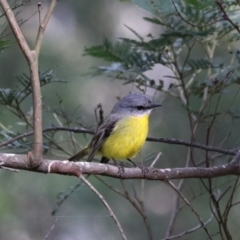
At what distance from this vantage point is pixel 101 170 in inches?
89.4

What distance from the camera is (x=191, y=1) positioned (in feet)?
9.98

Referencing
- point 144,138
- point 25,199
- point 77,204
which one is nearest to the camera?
point 144,138

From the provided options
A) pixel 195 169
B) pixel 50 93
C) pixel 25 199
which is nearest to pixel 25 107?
pixel 50 93

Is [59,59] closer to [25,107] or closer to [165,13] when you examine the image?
[25,107]

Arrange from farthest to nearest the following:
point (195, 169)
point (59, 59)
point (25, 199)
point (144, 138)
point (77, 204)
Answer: point (59, 59) → point (25, 199) → point (77, 204) → point (144, 138) → point (195, 169)

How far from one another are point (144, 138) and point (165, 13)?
0.71 m

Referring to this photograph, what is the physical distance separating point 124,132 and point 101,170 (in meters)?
1.09

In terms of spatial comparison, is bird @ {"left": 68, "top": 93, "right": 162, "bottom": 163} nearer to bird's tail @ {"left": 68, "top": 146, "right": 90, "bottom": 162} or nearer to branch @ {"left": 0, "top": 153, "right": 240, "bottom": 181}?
bird's tail @ {"left": 68, "top": 146, "right": 90, "bottom": 162}

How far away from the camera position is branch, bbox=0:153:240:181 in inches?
79.8

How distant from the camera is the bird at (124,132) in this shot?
3.27m

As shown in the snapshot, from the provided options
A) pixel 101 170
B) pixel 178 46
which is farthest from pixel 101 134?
pixel 101 170


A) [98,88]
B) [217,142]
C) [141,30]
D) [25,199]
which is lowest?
[25,199]

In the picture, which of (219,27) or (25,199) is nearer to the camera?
(219,27)

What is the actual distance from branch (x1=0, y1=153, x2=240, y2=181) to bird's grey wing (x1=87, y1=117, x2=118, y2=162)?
0.75m
